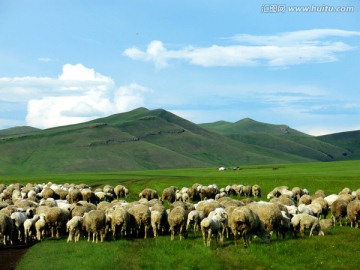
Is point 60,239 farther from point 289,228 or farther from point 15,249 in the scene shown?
point 289,228

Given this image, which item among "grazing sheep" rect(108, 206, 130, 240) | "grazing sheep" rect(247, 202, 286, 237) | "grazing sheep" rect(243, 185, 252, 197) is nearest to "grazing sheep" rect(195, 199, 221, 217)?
"grazing sheep" rect(247, 202, 286, 237)

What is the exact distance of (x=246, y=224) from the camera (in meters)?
23.4

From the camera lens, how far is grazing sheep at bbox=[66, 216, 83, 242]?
2711cm

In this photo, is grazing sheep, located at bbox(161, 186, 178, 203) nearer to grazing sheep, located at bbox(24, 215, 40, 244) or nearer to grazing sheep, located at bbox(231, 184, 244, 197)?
grazing sheep, located at bbox(231, 184, 244, 197)

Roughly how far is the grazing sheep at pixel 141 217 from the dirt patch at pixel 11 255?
583 centimetres

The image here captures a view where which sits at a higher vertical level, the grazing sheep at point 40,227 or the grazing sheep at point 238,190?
the grazing sheep at point 238,190

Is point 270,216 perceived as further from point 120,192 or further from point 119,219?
point 120,192

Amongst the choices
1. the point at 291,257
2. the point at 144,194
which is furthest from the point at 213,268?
the point at 144,194

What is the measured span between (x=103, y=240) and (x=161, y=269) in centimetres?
780

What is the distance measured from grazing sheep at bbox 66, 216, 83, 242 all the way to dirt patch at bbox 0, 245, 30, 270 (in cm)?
227

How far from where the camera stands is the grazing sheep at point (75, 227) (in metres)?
27.1

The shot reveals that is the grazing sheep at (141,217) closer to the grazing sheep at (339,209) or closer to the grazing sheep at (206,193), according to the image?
the grazing sheep at (339,209)

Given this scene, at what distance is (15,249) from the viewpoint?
26141mm

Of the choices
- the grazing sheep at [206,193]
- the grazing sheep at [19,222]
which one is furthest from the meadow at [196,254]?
the grazing sheep at [206,193]
